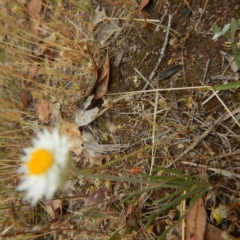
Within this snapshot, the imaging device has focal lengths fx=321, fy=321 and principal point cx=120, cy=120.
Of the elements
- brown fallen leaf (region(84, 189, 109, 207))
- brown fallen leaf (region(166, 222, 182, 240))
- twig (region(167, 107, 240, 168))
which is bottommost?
brown fallen leaf (region(166, 222, 182, 240))

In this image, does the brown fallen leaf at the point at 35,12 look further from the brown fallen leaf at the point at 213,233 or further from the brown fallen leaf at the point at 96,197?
the brown fallen leaf at the point at 213,233

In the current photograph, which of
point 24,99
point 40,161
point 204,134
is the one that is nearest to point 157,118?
point 204,134

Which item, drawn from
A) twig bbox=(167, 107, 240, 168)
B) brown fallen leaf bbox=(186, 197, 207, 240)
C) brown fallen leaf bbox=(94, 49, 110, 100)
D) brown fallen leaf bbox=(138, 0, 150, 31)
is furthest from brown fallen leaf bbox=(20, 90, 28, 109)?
brown fallen leaf bbox=(186, 197, 207, 240)

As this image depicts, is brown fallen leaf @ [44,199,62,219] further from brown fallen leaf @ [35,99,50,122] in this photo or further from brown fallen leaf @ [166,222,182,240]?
brown fallen leaf @ [166,222,182,240]

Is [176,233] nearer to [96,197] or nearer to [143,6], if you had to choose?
[96,197]

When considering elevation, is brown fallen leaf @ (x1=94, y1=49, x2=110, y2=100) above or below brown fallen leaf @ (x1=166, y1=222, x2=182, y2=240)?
above
